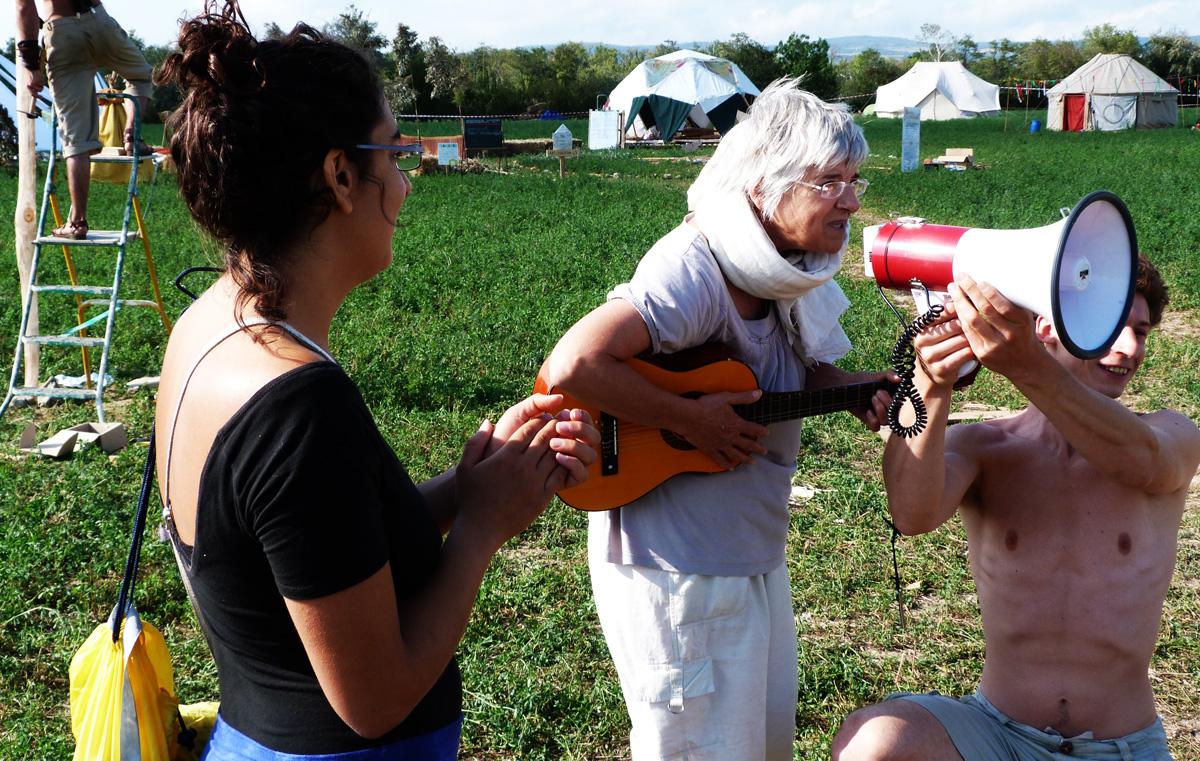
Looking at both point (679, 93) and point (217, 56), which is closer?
point (217, 56)

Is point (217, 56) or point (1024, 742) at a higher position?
point (217, 56)

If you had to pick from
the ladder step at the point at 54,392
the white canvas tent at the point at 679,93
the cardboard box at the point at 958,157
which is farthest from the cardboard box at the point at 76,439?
the white canvas tent at the point at 679,93

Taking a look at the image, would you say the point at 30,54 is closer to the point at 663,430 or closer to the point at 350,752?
the point at 663,430

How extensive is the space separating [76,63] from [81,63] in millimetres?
31

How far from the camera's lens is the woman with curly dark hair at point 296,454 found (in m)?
1.17

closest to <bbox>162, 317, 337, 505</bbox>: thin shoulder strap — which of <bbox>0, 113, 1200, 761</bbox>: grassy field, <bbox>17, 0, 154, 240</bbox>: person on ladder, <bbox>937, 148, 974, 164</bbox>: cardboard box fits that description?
<bbox>0, 113, 1200, 761</bbox>: grassy field

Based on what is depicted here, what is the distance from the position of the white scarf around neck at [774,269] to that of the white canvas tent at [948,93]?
174 ft

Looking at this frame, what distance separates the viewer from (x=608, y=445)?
2.48m

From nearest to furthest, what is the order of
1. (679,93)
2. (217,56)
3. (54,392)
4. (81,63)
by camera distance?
1. (217,56)
2. (54,392)
3. (81,63)
4. (679,93)

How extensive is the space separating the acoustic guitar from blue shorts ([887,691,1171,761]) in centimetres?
76

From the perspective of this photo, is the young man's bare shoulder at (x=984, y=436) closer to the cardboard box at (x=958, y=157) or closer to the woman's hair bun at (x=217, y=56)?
the woman's hair bun at (x=217, y=56)

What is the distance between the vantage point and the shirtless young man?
203cm

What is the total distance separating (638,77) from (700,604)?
113 ft

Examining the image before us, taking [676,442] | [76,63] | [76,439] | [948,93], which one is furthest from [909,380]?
[948,93]
